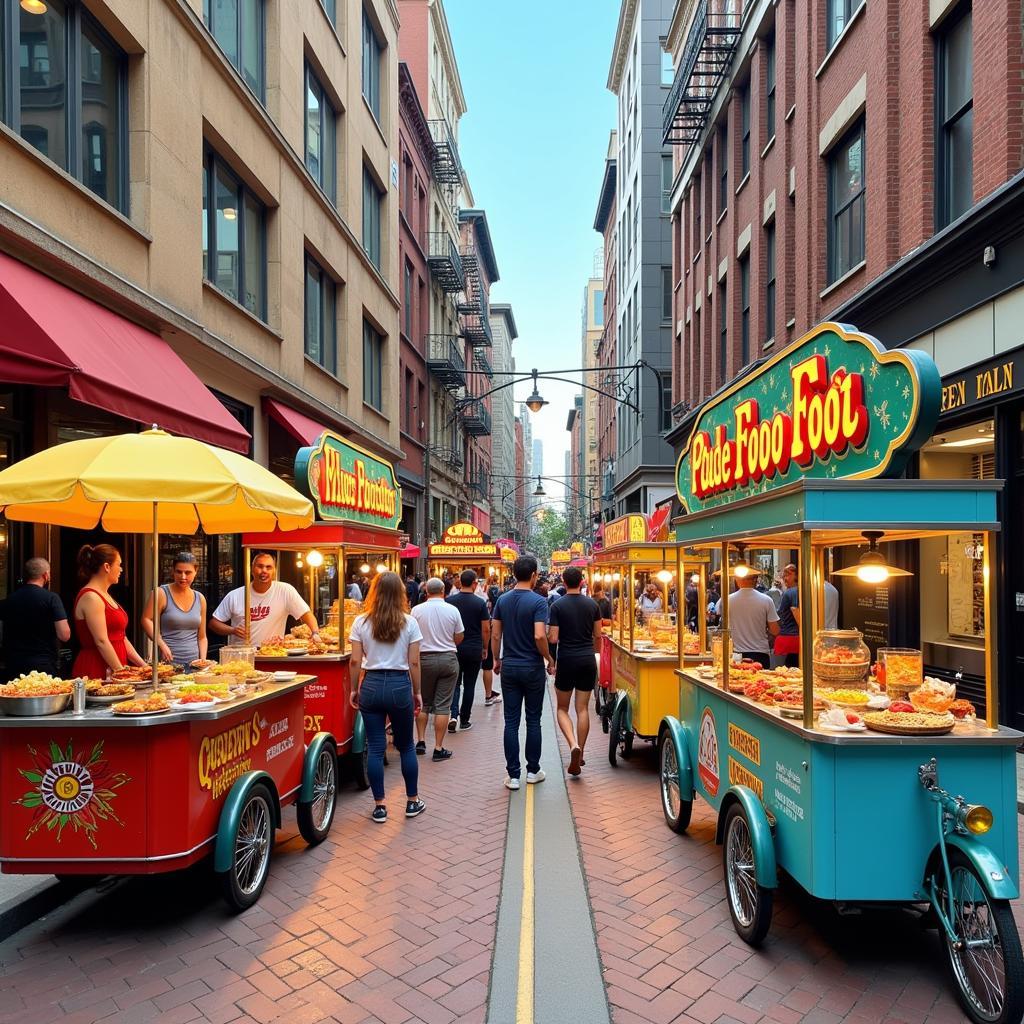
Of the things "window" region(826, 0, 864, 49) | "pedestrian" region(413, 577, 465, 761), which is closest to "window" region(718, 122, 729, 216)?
"window" region(826, 0, 864, 49)

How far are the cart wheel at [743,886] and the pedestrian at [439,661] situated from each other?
433cm

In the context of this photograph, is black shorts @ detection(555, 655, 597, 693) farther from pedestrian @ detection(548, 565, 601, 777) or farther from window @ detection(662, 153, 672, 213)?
window @ detection(662, 153, 672, 213)

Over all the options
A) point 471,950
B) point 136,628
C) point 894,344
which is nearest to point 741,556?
point 471,950

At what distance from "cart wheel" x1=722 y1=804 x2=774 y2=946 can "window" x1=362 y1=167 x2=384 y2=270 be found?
1969 centimetres

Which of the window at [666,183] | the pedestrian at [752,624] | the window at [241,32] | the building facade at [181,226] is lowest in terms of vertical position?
the pedestrian at [752,624]

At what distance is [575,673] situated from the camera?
8.03 meters

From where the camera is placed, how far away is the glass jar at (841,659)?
5348 mm

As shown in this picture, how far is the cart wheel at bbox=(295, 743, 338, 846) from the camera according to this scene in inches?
233

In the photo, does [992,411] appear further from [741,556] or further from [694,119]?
[694,119]

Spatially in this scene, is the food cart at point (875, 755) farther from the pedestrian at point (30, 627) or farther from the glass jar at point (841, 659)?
the pedestrian at point (30, 627)

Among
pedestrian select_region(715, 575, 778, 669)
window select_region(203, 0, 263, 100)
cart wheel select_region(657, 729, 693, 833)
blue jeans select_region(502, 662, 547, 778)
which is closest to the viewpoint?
cart wheel select_region(657, 729, 693, 833)

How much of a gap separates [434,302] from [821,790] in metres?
32.9

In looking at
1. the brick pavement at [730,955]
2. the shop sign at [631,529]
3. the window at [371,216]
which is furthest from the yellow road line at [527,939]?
the window at [371,216]

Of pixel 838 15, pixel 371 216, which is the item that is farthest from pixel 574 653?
pixel 371 216
